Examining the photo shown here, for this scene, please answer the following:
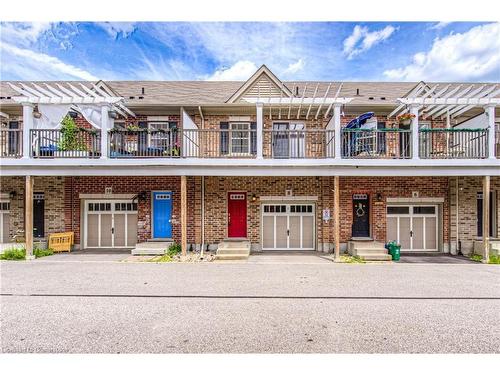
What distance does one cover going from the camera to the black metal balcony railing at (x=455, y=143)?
9.36 m

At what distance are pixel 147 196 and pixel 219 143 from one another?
3770 millimetres

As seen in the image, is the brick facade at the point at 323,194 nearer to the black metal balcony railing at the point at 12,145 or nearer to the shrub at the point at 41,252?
the shrub at the point at 41,252

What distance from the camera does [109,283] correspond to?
677cm

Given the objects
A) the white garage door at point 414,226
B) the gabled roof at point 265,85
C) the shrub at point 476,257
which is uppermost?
the gabled roof at point 265,85

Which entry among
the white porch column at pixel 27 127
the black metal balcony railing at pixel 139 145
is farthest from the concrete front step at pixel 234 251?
the white porch column at pixel 27 127

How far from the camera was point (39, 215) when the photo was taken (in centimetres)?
1125

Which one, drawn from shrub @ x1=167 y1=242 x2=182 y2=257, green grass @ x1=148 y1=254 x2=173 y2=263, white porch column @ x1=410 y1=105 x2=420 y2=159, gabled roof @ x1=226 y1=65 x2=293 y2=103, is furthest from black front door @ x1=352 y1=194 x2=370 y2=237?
green grass @ x1=148 y1=254 x2=173 y2=263

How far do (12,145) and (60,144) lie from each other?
287cm

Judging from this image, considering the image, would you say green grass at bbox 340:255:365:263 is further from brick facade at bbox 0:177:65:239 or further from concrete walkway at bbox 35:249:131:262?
brick facade at bbox 0:177:65:239

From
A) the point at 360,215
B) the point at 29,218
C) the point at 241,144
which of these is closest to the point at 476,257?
the point at 360,215

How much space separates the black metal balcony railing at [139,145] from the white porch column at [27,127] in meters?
2.63

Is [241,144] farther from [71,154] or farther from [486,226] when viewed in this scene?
[486,226]

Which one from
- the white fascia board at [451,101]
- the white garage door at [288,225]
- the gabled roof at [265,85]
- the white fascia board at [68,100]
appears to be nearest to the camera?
the white fascia board at [451,101]

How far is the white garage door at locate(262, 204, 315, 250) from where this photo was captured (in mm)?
11320
